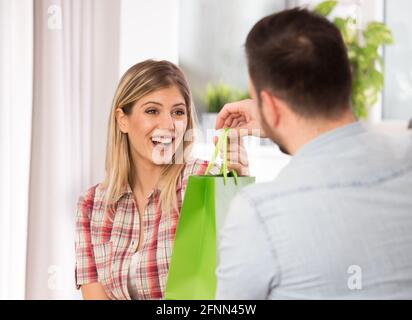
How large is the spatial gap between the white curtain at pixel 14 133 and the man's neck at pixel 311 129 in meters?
0.78

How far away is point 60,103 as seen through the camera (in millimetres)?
1380

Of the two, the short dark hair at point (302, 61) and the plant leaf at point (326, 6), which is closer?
the short dark hair at point (302, 61)

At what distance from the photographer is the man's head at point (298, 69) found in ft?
2.53

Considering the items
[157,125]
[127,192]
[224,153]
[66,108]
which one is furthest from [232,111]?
[66,108]

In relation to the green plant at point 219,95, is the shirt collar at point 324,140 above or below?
below

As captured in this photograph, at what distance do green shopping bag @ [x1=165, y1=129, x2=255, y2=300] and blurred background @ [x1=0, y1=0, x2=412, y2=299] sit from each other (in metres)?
0.37

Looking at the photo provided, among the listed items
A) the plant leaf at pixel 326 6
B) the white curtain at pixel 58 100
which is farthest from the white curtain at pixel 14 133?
the plant leaf at pixel 326 6

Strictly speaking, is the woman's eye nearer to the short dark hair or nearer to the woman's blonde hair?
the woman's blonde hair

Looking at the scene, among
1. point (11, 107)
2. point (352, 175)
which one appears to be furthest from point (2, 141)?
point (352, 175)

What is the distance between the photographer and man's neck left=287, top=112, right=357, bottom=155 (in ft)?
2.56

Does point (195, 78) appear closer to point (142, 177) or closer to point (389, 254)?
point (142, 177)

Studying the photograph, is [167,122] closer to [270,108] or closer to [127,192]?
[127,192]

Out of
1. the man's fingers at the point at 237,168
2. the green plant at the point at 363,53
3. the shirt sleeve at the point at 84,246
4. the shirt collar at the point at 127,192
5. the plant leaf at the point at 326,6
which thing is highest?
the plant leaf at the point at 326,6

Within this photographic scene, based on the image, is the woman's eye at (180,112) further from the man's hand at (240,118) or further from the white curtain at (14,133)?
the white curtain at (14,133)
